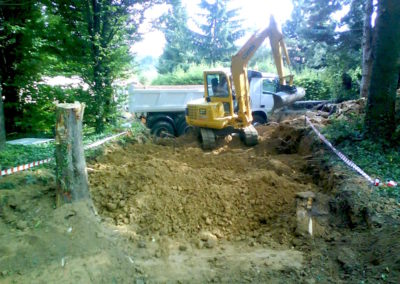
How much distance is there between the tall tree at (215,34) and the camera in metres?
33.1

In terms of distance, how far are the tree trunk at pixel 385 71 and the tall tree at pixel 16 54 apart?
32.7 feet

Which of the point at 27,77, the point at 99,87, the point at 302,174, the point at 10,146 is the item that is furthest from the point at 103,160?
the point at 27,77

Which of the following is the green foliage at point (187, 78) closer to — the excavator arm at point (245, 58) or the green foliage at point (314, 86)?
the green foliage at point (314, 86)

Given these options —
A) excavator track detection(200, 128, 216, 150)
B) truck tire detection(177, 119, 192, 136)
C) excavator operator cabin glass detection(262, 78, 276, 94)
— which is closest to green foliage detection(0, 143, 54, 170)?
excavator track detection(200, 128, 216, 150)

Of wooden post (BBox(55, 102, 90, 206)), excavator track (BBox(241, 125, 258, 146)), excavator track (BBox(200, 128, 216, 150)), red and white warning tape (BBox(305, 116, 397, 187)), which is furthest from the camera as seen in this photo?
excavator track (BBox(200, 128, 216, 150))

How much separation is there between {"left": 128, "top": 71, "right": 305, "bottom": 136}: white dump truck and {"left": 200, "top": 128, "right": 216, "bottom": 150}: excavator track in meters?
2.52

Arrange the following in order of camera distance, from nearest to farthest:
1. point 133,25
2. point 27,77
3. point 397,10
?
point 397,10 → point 133,25 → point 27,77

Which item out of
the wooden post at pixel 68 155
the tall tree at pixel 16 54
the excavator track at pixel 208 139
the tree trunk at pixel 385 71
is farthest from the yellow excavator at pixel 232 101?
the tall tree at pixel 16 54

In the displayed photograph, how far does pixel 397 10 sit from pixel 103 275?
760 cm

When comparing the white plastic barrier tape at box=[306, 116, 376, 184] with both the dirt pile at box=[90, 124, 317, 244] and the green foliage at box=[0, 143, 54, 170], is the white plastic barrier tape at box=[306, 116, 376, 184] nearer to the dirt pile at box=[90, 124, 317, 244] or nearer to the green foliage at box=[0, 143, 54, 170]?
the dirt pile at box=[90, 124, 317, 244]

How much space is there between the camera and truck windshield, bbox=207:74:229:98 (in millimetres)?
9893

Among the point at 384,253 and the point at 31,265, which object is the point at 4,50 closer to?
the point at 31,265

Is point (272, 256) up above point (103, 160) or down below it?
below

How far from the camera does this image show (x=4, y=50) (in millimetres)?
12008
